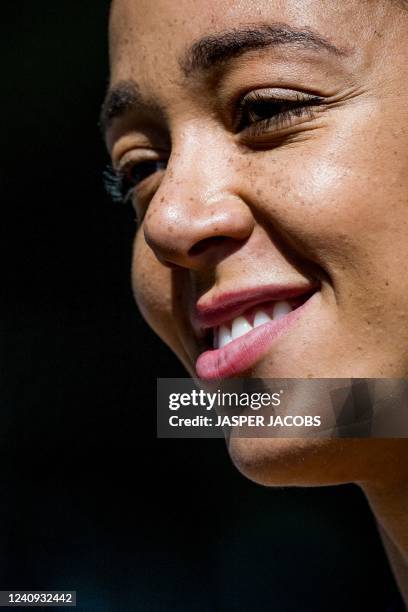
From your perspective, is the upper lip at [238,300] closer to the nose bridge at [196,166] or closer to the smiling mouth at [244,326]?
the smiling mouth at [244,326]

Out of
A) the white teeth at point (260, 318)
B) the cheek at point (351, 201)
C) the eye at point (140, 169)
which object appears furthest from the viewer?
the eye at point (140, 169)

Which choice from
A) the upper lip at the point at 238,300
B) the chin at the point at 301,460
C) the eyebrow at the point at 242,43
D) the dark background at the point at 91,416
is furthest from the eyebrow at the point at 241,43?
the dark background at the point at 91,416

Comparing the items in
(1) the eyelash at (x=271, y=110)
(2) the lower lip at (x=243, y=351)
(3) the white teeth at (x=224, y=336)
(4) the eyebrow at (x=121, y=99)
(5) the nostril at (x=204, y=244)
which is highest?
(4) the eyebrow at (x=121, y=99)

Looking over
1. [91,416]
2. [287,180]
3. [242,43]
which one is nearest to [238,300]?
[287,180]

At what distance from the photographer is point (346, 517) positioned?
2213 mm

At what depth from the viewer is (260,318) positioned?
1.18 meters

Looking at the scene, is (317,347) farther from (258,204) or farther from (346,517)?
(346,517)

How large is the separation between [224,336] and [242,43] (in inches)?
14.0

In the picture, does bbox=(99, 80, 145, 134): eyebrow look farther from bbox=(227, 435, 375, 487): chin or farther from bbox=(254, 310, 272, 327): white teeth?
bbox=(227, 435, 375, 487): chin

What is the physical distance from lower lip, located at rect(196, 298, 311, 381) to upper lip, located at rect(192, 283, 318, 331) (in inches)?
0.8

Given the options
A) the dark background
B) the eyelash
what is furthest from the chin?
the dark background

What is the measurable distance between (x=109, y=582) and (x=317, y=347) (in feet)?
3.40

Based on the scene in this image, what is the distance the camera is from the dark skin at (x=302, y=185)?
108cm

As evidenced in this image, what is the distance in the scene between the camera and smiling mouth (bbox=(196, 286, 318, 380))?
1.14 meters
